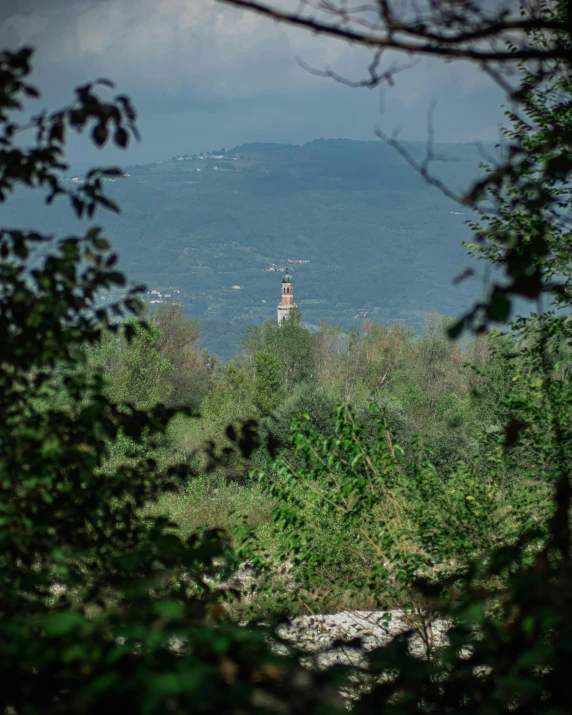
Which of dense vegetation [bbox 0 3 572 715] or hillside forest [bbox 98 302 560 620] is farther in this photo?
hillside forest [bbox 98 302 560 620]

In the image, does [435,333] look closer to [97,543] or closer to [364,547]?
[364,547]

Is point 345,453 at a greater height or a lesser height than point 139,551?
lesser

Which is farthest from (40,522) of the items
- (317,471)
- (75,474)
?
(317,471)

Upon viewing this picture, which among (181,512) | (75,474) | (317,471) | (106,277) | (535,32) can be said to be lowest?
(181,512)

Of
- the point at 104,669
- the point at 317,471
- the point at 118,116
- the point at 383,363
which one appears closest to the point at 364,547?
the point at 317,471

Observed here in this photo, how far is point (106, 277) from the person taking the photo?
2.73 meters

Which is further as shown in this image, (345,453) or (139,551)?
(345,453)

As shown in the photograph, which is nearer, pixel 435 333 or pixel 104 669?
pixel 104 669

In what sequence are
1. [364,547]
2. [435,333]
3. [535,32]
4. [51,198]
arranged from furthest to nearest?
1. [435,333]
2. [364,547]
3. [535,32]
4. [51,198]

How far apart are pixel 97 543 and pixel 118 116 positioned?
1.44m

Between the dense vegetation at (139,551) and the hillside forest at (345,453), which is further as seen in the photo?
the hillside forest at (345,453)

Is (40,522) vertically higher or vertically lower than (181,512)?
higher

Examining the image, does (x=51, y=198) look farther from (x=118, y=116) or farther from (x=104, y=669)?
(x=104, y=669)

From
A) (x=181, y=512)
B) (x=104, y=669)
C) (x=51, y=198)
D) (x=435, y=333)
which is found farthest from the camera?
(x=435, y=333)
